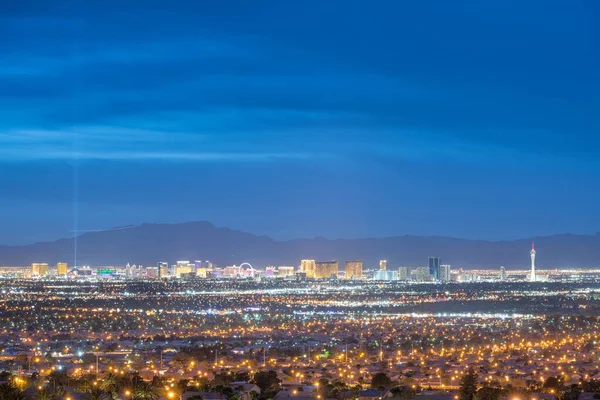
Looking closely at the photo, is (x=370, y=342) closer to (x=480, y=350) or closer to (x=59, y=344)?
(x=480, y=350)

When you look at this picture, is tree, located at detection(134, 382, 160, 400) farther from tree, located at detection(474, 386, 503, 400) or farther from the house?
tree, located at detection(474, 386, 503, 400)

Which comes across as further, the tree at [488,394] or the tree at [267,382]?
the tree at [267,382]

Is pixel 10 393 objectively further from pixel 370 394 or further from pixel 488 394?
pixel 488 394

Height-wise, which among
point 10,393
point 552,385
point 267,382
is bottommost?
point 552,385

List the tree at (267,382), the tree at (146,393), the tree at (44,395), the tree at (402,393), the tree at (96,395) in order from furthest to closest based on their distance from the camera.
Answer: the tree at (267,382) → the tree at (402,393) → the tree at (146,393) → the tree at (96,395) → the tree at (44,395)

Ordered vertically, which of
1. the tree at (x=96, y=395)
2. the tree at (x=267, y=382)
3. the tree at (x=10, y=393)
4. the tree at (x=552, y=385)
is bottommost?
the tree at (x=552, y=385)

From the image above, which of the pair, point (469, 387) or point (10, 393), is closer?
point (10, 393)

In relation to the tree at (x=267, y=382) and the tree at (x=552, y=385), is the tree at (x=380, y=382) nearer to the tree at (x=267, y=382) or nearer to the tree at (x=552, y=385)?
the tree at (x=267, y=382)

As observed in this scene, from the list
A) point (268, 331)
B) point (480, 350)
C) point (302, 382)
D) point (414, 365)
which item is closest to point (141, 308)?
point (268, 331)

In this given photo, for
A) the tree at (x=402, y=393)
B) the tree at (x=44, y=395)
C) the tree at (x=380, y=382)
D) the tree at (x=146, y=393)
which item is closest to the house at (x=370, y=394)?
the tree at (x=402, y=393)

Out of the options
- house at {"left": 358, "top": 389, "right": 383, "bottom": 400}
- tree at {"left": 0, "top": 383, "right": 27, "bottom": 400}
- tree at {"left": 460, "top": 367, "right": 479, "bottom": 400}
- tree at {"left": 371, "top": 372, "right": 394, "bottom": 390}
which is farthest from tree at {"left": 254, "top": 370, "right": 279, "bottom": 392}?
tree at {"left": 0, "top": 383, "right": 27, "bottom": 400}

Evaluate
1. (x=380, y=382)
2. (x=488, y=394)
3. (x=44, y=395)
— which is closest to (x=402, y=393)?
(x=488, y=394)

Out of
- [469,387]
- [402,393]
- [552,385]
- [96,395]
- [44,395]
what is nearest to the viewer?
[44,395]
